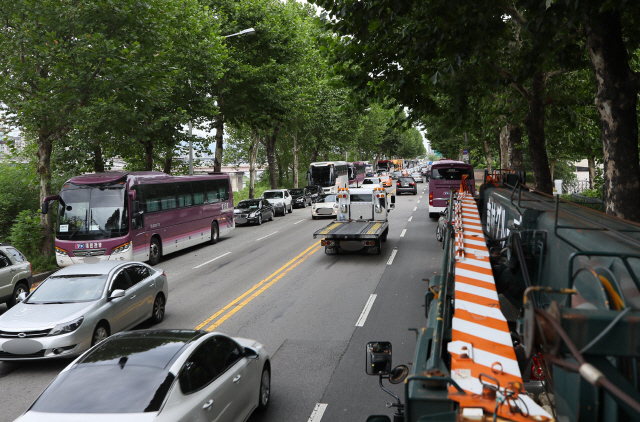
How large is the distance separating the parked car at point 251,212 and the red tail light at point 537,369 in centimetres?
2597

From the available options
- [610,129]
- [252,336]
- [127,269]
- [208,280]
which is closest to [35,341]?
[127,269]

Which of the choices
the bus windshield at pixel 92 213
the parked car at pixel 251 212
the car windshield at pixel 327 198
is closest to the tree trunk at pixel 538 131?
the bus windshield at pixel 92 213

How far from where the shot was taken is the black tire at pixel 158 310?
36.5ft

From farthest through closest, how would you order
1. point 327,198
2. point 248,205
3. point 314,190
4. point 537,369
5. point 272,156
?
point 272,156 < point 314,190 < point 327,198 < point 248,205 < point 537,369

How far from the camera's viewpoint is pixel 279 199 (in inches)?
1421

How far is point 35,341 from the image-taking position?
8391mm

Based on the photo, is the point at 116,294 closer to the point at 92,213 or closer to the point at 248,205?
the point at 92,213

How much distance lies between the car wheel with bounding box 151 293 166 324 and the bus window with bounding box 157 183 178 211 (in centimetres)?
892

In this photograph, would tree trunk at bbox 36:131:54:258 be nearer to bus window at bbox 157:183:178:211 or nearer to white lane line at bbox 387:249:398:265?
bus window at bbox 157:183:178:211

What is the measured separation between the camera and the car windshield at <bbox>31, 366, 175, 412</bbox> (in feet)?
15.7

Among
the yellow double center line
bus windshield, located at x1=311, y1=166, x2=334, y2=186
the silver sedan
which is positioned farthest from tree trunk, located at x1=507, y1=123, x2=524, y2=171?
bus windshield, located at x1=311, y1=166, x2=334, y2=186

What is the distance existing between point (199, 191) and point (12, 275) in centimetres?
1075

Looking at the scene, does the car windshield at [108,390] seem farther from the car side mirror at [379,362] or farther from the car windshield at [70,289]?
the car windshield at [70,289]

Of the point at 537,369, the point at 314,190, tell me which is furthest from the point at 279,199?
the point at 537,369
